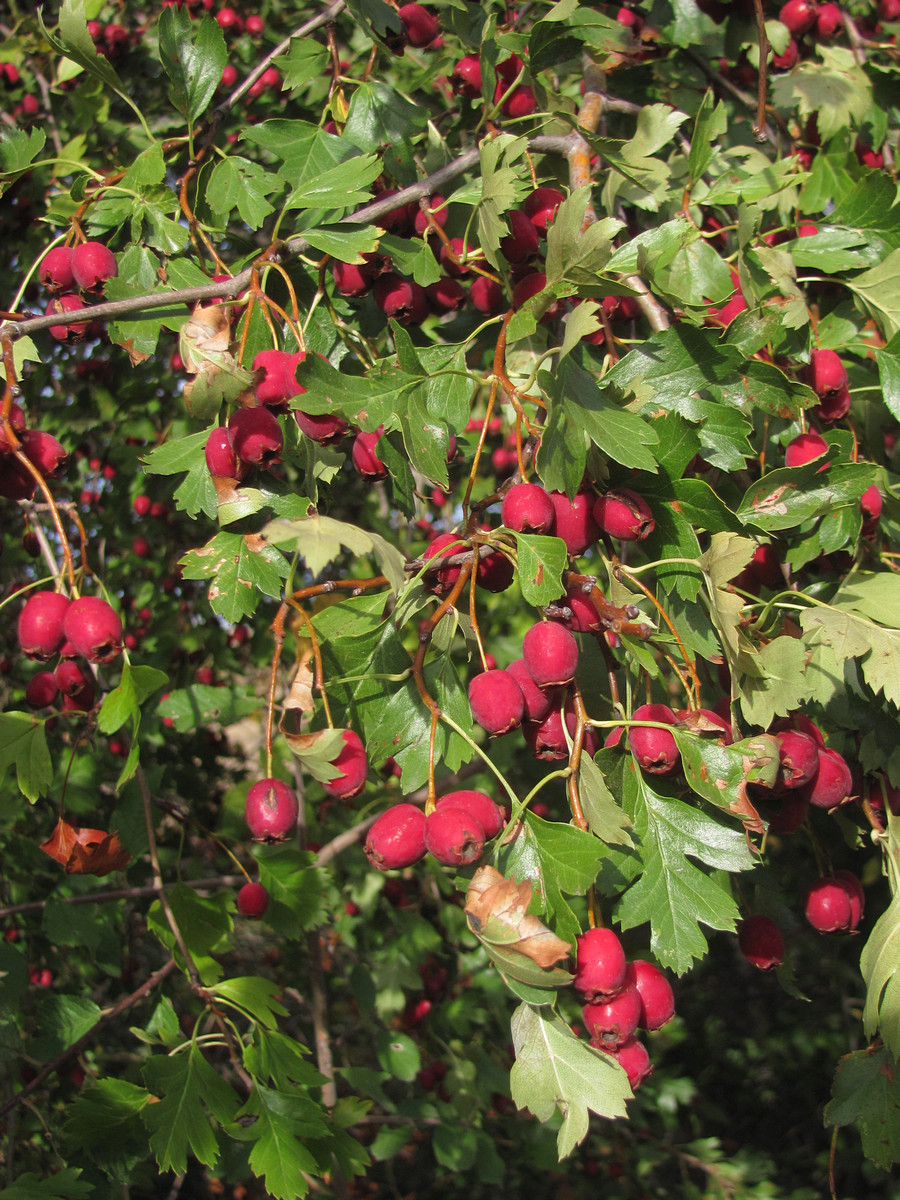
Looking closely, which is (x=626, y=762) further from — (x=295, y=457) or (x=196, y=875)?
(x=196, y=875)

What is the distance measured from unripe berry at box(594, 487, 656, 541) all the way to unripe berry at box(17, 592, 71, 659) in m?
0.83

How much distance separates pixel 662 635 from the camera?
1.10 metres

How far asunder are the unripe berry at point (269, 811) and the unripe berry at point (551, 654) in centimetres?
42

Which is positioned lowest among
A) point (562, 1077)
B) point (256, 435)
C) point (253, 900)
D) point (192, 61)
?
point (253, 900)

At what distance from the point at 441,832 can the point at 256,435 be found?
0.60 m

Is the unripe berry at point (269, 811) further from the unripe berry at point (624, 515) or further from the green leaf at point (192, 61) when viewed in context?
the green leaf at point (192, 61)

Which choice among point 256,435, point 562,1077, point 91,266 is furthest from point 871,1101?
point 91,266

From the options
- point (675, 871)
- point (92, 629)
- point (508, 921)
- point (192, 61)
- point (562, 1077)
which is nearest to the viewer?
point (508, 921)

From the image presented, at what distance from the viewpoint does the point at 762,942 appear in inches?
52.7

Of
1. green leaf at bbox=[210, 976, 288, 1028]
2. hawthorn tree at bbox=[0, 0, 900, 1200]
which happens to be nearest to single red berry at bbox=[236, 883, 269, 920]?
hawthorn tree at bbox=[0, 0, 900, 1200]

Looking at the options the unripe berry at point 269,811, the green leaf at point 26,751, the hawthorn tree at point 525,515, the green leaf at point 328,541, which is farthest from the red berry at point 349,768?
the green leaf at point 26,751

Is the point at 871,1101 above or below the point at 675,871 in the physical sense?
below

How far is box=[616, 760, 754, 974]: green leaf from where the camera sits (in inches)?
44.9

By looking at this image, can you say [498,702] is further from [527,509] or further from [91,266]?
[91,266]
